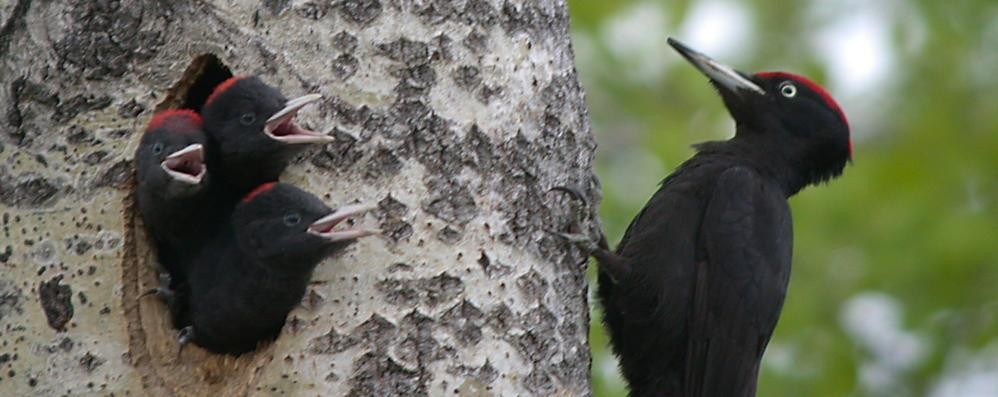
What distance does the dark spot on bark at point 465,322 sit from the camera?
357cm

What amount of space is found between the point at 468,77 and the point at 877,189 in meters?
4.22

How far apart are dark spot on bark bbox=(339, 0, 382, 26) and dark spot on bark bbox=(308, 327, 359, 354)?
2.96 ft

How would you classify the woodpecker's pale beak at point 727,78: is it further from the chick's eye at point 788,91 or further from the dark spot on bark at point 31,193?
the dark spot on bark at point 31,193

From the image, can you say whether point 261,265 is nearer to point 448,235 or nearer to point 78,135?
point 448,235

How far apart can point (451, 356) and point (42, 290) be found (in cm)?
113

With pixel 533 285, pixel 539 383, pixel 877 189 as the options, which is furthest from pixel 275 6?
pixel 877 189

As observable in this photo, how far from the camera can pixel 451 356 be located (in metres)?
3.53

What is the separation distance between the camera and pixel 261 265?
3.53 metres

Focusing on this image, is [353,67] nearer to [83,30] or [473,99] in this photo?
[473,99]

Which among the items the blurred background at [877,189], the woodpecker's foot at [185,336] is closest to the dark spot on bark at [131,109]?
the woodpecker's foot at [185,336]

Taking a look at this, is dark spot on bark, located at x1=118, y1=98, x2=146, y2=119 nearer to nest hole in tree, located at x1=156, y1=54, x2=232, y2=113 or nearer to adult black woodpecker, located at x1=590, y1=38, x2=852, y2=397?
nest hole in tree, located at x1=156, y1=54, x2=232, y2=113

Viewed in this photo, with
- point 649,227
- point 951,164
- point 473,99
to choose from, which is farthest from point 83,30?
point 951,164

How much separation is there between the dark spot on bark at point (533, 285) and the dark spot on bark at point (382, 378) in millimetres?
462

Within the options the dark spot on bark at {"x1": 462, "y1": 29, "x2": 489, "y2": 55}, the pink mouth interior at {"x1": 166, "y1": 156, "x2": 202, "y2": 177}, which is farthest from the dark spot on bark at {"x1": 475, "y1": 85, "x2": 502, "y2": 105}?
the pink mouth interior at {"x1": 166, "y1": 156, "x2": 202, "y2": 177}
